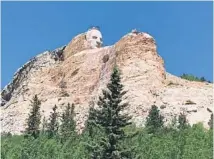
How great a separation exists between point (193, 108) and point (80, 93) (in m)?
16.9

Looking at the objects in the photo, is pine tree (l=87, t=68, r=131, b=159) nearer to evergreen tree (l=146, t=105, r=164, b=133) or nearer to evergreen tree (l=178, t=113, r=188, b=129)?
evergreen tree (l=146, t=105, r=164, b=133)

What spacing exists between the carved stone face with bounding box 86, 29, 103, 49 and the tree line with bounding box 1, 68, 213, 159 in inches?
824

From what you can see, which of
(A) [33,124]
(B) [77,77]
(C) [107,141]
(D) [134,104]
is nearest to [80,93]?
(B) [77,77]

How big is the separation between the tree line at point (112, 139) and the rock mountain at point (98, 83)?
16.9 ft

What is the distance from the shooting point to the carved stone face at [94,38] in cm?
9325

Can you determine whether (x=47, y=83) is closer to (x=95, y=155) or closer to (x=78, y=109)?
(x=78, y=109)

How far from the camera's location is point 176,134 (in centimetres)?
5356

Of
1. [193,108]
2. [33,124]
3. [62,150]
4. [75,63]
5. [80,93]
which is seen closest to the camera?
[62,150]

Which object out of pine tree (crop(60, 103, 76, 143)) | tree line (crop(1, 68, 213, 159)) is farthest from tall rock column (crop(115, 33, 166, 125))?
pine tree (crop(60, 103, 76, 143))

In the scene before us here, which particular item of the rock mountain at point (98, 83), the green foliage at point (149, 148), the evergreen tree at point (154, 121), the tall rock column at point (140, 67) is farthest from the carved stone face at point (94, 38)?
the green foliage at point (149, 148)

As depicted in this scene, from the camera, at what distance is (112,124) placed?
30453mm

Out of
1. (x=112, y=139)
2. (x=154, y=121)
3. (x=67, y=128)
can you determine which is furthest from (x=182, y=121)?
(x=112, y=139)

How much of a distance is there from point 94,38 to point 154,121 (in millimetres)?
32693

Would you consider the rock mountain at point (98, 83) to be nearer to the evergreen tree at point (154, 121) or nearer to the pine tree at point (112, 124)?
the evergreen tree at point (154, 121)
